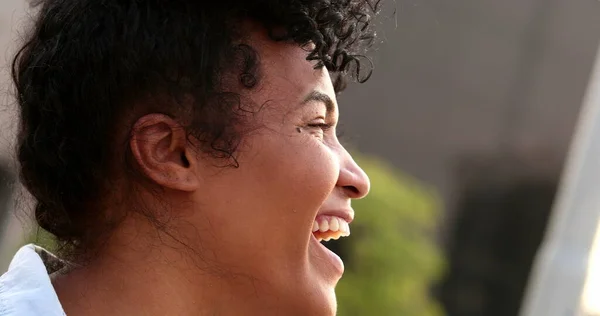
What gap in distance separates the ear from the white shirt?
30 cm

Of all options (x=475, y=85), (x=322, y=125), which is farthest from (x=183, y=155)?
(x=475, y=85)

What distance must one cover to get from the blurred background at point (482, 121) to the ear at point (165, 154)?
48.6ft

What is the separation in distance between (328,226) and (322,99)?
0.84ft

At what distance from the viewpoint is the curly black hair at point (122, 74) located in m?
2.02

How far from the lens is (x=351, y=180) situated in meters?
2.18

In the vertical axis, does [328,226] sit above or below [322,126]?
below

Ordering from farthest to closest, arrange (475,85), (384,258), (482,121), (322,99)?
(482,121), (475,85), (384,258), (322,99)

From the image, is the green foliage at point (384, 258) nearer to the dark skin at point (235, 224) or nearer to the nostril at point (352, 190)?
the nostril at point (352, 190)

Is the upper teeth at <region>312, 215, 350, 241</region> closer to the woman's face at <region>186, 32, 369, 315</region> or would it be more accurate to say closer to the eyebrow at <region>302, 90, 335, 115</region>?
the woman's face at <region>186, 32, 369, 315</region>

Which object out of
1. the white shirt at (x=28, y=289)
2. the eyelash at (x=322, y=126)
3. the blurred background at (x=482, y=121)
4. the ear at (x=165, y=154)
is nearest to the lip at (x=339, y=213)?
the eyelash at (x=322, y=126)

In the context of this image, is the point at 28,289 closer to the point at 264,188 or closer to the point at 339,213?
the point at 264,188

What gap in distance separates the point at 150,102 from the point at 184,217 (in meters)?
0.24

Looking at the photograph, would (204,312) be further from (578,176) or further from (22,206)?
(578,176)

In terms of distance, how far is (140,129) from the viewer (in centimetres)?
204
